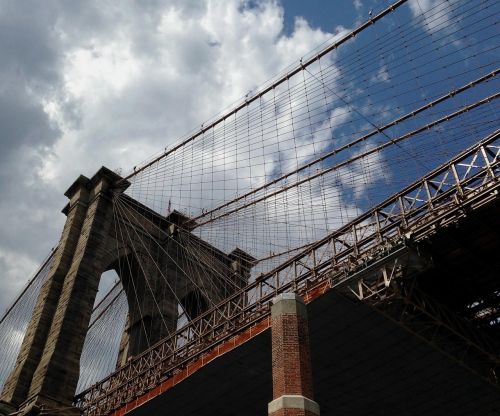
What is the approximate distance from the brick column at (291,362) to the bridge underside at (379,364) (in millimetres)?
2660

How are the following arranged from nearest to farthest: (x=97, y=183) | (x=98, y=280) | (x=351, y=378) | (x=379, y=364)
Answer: (x=379, y=364), (x=351, y=378), (x=98, y=280), (x=97, y=183)

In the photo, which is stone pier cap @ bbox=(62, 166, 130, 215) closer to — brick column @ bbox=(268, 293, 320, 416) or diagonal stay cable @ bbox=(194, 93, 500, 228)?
diagonal stay cable @ bbox=(194, 93, 500, 228)

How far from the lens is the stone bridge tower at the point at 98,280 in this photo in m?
27.9

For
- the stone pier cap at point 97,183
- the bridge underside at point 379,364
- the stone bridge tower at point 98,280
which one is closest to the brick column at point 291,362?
the bridge underside at point 379,364

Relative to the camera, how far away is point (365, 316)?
20656 mm

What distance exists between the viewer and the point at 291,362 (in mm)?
16359

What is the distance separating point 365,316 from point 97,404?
46.6 feet

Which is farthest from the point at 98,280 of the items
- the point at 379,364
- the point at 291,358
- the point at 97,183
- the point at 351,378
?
the point at 291,358

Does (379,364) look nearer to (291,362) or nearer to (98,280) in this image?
(291,362)

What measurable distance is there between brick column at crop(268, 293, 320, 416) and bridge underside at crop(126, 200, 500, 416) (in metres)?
2.66

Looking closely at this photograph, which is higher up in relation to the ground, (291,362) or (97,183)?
(97,183)

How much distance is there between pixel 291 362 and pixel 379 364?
7.55m

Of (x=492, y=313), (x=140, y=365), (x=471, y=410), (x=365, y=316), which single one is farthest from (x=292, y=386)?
(x=140, y=365)

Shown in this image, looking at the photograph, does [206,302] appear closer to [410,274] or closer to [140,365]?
[140,365]
